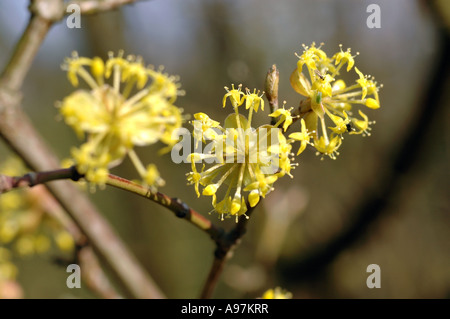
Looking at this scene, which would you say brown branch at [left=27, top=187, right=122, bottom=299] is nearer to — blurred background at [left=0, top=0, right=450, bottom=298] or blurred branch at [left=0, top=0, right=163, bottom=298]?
blurred branch at [left=0, top=0, right=163, bottom=298]

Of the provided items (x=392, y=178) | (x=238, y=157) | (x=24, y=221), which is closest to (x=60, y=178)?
(x=238, y=157)

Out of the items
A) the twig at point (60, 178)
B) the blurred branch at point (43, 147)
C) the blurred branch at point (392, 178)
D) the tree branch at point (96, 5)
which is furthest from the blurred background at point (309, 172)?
the twig at point (60, 178)

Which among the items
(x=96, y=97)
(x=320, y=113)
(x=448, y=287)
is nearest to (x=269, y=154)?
(x=320, y=113)

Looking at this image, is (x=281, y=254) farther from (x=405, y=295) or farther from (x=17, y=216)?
(x=17, y=216)

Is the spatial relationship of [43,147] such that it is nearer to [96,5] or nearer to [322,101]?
[96,5]

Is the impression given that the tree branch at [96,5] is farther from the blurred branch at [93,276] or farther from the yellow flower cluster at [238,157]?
the blurred branch at [93,276]

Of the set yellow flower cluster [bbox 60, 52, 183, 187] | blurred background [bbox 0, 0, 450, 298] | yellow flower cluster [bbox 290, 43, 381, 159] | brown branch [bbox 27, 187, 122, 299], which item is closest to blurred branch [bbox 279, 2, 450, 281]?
blurred background [bbox 0, 0, 450, 298]
